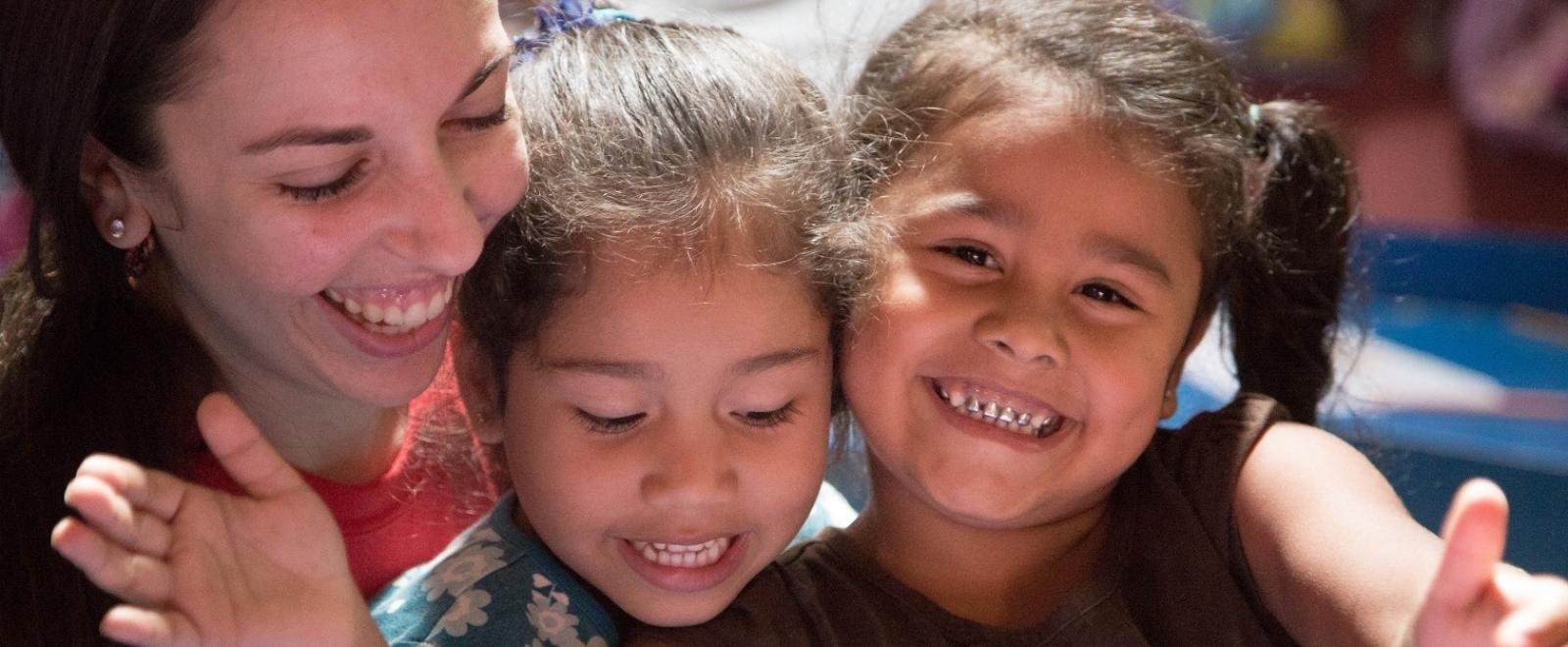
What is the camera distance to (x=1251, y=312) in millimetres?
1500

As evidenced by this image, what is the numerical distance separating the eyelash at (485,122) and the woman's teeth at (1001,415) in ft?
1.38

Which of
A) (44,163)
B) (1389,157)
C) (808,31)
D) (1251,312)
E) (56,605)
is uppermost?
(44,163)

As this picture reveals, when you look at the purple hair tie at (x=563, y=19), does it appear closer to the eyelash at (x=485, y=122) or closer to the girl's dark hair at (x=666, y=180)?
the girl's dark hair at (x=666, y=180)

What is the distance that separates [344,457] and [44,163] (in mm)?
407

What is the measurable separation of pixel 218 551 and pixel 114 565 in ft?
0.28

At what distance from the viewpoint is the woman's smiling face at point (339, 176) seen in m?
1.05

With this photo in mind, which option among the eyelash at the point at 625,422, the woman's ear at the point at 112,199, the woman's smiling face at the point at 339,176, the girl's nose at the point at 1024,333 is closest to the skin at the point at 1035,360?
the girl's nose at the point at 1024,333

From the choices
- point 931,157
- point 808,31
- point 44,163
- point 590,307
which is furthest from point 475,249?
point 808,31

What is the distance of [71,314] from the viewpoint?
1162 mm

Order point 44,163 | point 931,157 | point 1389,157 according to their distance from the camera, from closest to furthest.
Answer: point 44,163, point 931,157, point 1389,157

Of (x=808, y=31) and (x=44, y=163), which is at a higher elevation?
(x=44, y=163)

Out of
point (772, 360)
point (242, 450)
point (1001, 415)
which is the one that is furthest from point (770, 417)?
point (242, 450)

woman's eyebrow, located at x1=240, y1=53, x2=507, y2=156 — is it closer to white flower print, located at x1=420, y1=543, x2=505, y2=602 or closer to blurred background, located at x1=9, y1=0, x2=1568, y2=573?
blurred background, located at x1=9, y1=0, x2=1568, y2=573

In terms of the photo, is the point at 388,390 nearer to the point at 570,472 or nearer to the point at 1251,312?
the point at 570,472
